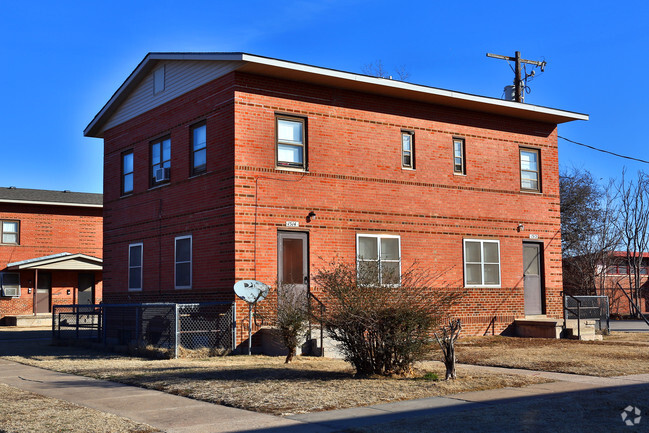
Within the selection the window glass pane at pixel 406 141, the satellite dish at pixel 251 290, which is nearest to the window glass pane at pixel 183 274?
the satellite dish at pixel 251 290

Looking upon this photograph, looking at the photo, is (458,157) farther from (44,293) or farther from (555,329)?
(44,293)

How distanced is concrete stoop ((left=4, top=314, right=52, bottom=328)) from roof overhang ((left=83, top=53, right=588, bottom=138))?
13202 mm

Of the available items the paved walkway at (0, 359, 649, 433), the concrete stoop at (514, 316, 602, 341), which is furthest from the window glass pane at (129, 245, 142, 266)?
the concrete stoop at (514, 316, 602, 341)

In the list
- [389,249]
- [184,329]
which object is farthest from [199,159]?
[389,249]

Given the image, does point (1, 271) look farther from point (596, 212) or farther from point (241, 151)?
point (596, 212)

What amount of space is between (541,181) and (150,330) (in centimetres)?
1303

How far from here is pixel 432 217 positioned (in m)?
20.8

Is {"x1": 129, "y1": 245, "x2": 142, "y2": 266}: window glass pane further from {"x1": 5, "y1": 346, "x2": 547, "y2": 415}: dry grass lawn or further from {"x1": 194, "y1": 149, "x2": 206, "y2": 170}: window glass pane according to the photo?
{"x1": 5, "y1": 346, "x2": 547, "y2": 415}: dry grass lawn

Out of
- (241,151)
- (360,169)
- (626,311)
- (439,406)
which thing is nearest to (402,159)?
(360,169)

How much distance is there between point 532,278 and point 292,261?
8.71m

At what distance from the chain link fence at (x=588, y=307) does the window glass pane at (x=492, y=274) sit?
7.09 ft

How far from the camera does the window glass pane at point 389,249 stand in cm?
1989

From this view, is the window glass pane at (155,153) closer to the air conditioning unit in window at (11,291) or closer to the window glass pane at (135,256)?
the window glass pane at (135,256)

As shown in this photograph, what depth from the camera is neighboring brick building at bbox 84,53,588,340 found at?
59.1ft
